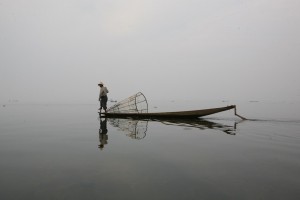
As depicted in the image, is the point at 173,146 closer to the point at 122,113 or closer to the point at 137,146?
the point at 137,146

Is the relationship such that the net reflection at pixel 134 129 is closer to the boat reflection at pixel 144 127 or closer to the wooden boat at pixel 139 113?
the boat reflection at pixel 144 127

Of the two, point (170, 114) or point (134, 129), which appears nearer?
point (134, 129)

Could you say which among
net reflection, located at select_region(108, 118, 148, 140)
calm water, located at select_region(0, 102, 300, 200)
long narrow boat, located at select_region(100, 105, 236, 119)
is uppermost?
long narrow boat, located at select_region(100, 105, 236, 119)

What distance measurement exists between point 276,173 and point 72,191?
486cm

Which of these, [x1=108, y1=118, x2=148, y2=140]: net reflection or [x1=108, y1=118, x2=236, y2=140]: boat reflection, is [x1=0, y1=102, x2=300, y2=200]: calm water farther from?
[x1=108, y1=118, x2=236, y2=140]: boat reflection

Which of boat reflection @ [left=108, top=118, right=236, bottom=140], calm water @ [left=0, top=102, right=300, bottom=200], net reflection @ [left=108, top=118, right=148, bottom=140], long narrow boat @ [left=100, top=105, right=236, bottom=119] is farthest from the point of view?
long narrow boat @ [left=100, top=105, right=236, bottom=119]

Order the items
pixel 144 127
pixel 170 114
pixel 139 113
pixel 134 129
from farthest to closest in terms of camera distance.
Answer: pixel 139 113 → pixel 170 114 → pixel 144 127 → pixel 134 129

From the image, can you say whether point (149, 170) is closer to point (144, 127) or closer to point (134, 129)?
point (134, 129)

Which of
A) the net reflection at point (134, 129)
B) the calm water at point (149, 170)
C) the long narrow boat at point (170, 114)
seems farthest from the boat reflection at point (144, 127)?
the calm water at point (149, 170)

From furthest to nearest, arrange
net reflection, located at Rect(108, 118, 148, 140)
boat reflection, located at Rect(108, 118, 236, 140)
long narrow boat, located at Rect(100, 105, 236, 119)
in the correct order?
long narrow boat, located at Rect(100, 105, 236, 119), boat reflection, located at Rect(108, 118, 236, 140), net reflection, located at Rect(108, 118, 148, 140)

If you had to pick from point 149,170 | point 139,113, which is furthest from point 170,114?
point 149,170

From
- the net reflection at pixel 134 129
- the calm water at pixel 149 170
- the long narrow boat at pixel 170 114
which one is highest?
the long narrow boat at pixel 170 114

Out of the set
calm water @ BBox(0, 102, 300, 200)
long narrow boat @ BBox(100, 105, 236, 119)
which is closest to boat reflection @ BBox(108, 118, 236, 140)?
long narrow boat @ BBox(100, 105, 236, 119)

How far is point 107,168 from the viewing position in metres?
6.48
